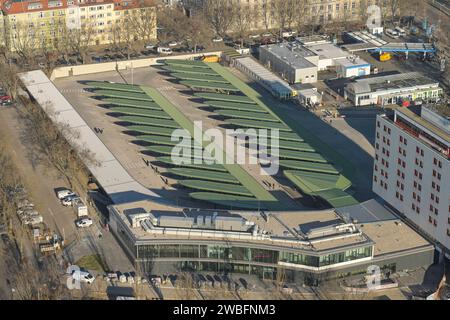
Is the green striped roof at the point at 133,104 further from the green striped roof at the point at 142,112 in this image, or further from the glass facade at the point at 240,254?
the glass facade at the point at 240,254

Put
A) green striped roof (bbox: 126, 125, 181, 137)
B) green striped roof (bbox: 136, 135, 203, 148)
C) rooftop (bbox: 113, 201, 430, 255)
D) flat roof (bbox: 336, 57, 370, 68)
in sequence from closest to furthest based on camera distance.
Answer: rooftop (bbox: 113, 201, 430, 255), green striped roof (bbox: 136, 135, 203, 148), green striped roof (bbox: 126, 125, 181, 137), flat roof (bbox: 336, 57, 370, 68)

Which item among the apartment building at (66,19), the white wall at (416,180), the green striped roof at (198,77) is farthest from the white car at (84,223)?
the apartment building at (66,19)

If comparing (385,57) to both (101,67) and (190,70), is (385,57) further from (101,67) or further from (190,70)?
(101,67)

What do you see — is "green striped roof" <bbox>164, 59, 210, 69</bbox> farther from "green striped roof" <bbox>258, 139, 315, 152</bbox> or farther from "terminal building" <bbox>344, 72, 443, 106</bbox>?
"green striped roof" <bbox>258, 139, 315, 152</bbox>

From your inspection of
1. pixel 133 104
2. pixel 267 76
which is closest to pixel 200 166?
pixel 133 104

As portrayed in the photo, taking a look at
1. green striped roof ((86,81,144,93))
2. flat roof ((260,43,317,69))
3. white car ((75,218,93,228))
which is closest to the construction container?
flat roof ((260,43,317,69))

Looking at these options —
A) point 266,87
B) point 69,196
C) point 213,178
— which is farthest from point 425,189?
point 266,87

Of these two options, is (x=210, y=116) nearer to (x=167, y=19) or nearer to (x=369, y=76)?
(x=369, y=76)
